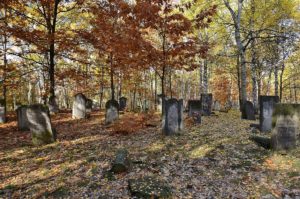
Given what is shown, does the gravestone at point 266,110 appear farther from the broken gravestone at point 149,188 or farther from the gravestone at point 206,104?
the broken gravestone at point 149,188

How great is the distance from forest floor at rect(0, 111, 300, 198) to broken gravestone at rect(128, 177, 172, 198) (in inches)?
6.6

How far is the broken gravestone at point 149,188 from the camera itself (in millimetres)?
5160

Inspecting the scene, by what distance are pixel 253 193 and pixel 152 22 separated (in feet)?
26.3

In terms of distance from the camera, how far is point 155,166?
661 centimetres

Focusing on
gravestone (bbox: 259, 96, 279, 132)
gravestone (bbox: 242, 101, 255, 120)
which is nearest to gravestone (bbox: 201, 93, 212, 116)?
gravestone (bbox: 242, 101, 255, 120)

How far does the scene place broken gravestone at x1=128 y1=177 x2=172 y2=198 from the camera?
5.16 metres

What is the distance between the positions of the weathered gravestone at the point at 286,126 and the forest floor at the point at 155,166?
1.00 feet

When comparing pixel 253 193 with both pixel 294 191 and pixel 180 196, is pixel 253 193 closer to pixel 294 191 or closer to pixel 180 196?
pixel 294 191

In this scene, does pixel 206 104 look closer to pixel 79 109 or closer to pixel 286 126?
pixel 79 109

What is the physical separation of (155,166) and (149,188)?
1302 millimetres

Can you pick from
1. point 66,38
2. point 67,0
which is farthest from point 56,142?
point 67,0

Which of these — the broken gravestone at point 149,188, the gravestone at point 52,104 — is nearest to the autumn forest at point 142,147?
the broken gravestone at point 149,188

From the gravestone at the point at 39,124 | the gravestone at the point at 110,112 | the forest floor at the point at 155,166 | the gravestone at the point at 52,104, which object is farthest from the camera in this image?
the gravestone at the point at 52,104

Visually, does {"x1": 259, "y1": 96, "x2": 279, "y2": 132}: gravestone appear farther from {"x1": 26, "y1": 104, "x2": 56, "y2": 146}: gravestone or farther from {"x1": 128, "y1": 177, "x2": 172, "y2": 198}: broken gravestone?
{"x1": 26, "y1": 104, "x2": 56, "y2": 146}: gravestone
